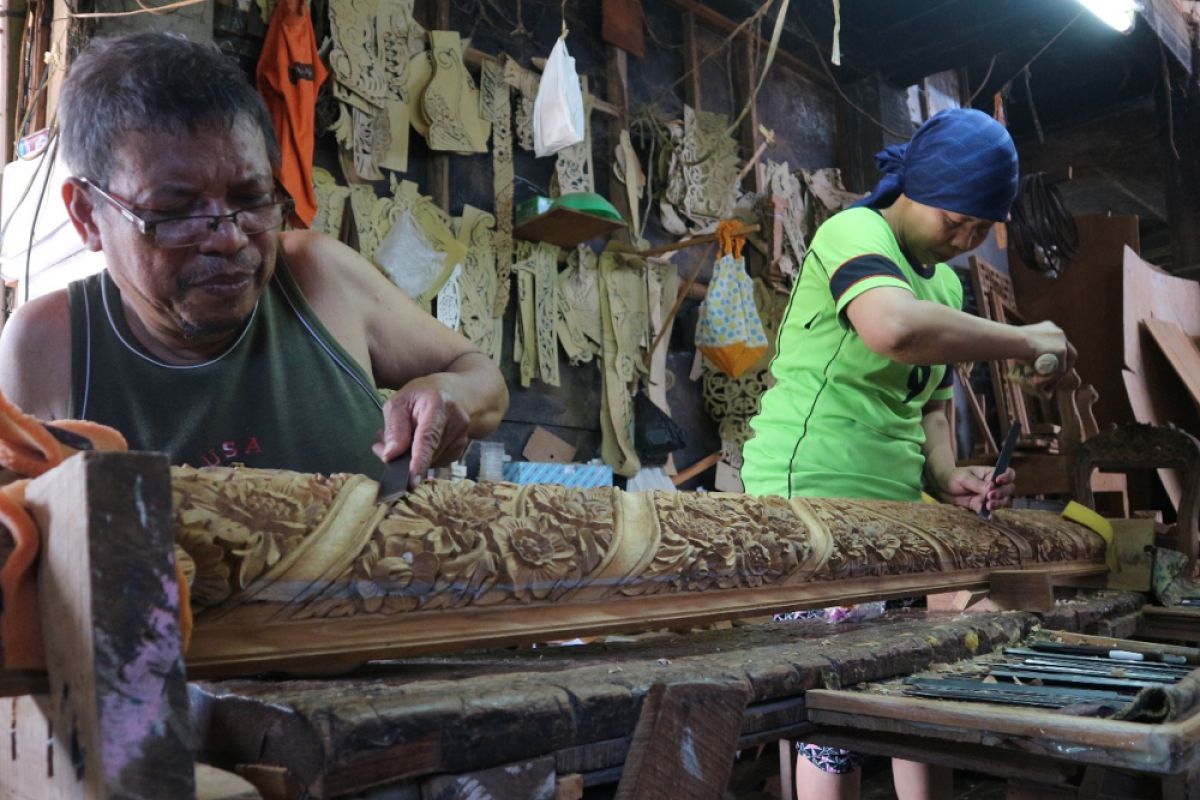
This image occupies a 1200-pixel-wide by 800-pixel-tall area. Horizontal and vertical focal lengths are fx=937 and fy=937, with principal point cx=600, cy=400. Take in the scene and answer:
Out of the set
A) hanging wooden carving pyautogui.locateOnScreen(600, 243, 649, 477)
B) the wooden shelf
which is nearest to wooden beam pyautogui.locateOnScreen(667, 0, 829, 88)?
hanging wooden carving pyautogui.locateOnScreen(600, 243, 649, 477)

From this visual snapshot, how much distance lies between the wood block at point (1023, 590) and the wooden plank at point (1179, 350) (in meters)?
5.10

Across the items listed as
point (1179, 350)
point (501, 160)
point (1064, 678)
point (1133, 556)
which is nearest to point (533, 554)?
point (1064, 678)

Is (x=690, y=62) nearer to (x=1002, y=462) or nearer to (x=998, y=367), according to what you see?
(x=998, y=367)

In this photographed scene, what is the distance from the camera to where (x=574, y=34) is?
19.6 feet

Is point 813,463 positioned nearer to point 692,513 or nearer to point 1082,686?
point 692,513

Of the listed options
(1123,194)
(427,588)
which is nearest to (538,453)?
(427,588)

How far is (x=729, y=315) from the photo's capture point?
588 cm

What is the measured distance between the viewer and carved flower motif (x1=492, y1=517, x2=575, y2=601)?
133 cm

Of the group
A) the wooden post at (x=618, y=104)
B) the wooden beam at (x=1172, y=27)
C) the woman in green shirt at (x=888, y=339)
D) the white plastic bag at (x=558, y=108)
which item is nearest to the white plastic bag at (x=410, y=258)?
the white plastic bag at (x=558, y=108)

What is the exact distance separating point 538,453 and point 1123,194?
26.5 feet

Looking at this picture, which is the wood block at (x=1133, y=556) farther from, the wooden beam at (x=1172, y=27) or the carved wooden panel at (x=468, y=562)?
the wooden beam at (x=1172, y=27)

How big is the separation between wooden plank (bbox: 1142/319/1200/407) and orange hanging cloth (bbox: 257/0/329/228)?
5923 mm

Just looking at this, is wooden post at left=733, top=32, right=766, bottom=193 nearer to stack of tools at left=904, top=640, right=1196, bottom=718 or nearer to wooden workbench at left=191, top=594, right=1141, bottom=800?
stack of tools at left=904, top=640, right=1196, bottom=718

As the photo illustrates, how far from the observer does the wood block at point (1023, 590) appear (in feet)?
7.39
